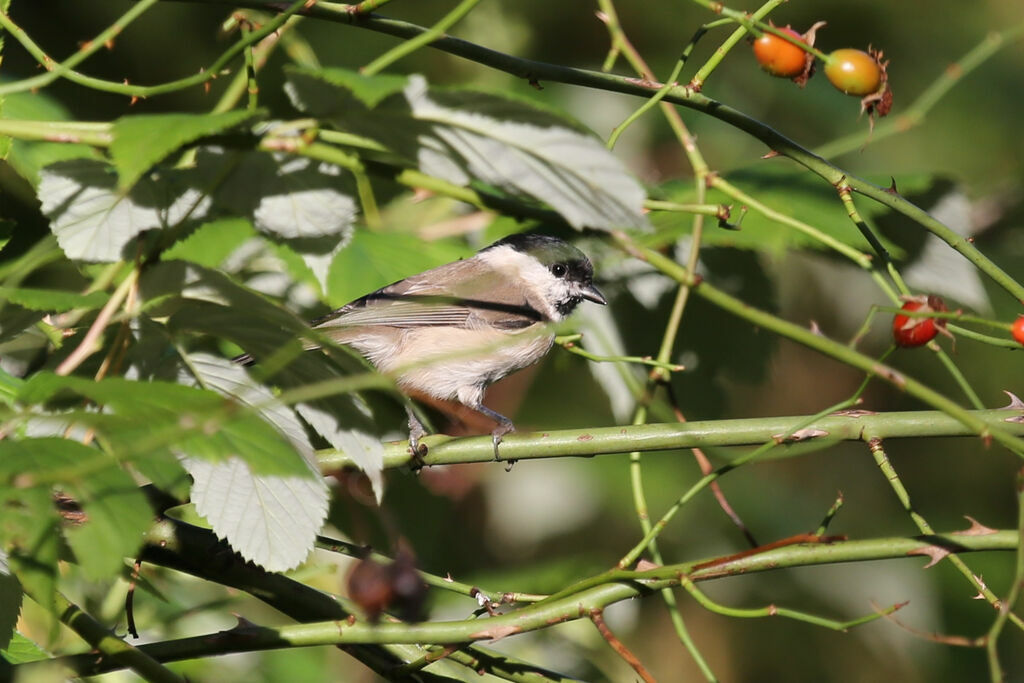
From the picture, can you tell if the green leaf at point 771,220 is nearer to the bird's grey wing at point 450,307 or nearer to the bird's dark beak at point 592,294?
the bird's dark beak at point 592,294

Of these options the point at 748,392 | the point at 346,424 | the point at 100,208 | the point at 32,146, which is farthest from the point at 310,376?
the point at 748,392

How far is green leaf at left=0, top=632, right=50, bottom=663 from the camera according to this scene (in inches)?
63.6

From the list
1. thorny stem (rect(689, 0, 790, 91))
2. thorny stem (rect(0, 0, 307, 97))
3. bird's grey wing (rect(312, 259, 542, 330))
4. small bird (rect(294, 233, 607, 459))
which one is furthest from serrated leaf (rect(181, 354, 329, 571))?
bird's grey wing (rect(312, 259, 542, 330))

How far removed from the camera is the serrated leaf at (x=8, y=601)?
1.48 m

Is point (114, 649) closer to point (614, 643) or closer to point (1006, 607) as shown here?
point (614, 643)

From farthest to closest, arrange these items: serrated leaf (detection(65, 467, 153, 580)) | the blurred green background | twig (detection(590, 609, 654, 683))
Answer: the blurred green background < twig (detection(590, 609, 654, 683)) < serrated leaf (detection(65, 467, 153, 580))

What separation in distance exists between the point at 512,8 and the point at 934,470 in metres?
3.17

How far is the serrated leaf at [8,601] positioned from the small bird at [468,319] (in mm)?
1604

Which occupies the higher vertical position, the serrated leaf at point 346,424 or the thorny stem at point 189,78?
the thorny stem at point 189,78

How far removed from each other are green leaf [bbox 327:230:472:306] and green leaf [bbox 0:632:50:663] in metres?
Result: 0.91

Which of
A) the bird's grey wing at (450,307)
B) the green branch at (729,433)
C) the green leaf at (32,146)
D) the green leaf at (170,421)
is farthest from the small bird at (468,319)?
the green leaf at (170,421)

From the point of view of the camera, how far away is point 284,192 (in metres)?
1.67

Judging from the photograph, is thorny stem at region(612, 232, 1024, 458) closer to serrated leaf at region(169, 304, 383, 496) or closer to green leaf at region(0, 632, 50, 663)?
serrated leaf at region(169, 304, 383, 496)

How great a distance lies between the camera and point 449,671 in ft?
5.82
